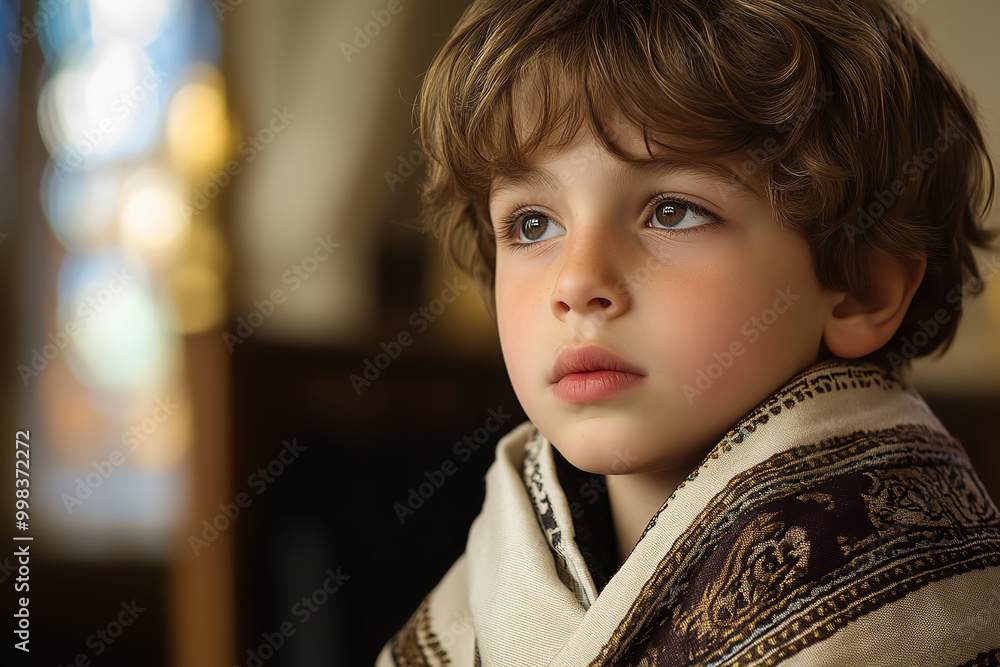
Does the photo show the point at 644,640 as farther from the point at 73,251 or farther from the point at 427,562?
the point at 73,251

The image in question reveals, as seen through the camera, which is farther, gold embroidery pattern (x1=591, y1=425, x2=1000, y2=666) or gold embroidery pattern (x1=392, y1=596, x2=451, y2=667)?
gold embroidery pattern (x1=392, y1=596, x2=451, y2=667)

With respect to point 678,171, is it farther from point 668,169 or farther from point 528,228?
point 528,228

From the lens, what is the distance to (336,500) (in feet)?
3.50

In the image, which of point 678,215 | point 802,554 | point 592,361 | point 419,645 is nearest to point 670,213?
point 678,215

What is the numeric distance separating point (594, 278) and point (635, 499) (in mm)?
218

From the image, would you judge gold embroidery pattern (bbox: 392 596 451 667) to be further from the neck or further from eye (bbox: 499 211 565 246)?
eye (bbox: 499 211 565 246)

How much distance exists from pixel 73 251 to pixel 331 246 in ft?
1.00

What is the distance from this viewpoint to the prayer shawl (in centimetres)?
45

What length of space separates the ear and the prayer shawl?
0.02 m

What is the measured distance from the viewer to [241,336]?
1.03 meters

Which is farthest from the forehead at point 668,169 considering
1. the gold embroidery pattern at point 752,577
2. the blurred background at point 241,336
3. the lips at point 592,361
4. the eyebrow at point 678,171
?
the blurred background at point 241,336

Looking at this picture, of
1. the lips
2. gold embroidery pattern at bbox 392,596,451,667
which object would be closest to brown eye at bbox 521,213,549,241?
the lips

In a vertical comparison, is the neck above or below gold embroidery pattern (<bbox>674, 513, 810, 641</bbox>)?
above

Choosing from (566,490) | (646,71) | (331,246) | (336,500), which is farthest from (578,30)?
(336,500)
